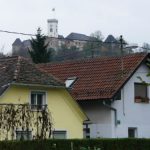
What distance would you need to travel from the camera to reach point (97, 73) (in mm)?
41406

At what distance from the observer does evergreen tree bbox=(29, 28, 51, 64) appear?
6166cm

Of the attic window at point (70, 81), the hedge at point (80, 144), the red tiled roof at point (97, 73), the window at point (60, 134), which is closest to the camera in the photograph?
the hedge at point (80, 144)

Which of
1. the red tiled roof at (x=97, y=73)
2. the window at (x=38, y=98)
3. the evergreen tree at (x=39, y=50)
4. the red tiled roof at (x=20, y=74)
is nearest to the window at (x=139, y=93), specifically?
the red tiled roof at (x=97, y=73)

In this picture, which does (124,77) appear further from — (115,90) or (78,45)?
(78,45)

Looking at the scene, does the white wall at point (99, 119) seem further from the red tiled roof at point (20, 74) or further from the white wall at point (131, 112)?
the red tiled roof at point (20, 74)

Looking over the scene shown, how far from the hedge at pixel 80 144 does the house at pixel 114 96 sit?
10046 mm

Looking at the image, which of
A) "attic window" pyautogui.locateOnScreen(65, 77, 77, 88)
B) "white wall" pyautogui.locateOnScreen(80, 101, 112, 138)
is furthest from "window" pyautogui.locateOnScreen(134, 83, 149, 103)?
"attic window" pyautogui.locateOnScreen(65, 77, 77, 88)

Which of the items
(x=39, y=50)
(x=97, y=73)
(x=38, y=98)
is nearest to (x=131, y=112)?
(x=97, y=73)

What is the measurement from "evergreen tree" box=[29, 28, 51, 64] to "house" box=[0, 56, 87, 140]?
25.1m

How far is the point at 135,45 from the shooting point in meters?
40.3

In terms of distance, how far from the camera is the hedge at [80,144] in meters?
22.1

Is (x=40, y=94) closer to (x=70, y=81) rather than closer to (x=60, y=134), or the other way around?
(x=60, y=134)

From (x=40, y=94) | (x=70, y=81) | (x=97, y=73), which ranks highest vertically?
(x=97, y=73)

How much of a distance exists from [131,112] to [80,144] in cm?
1541
